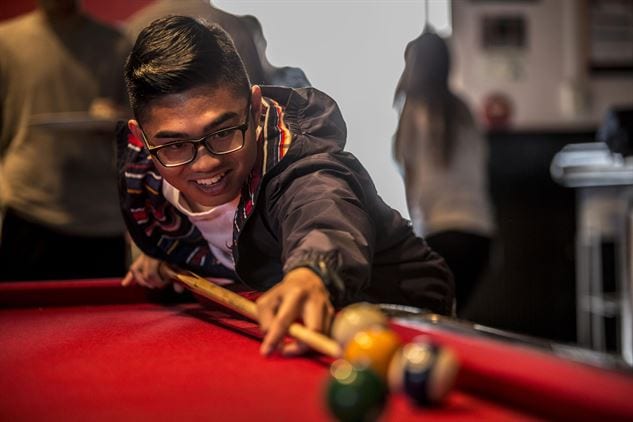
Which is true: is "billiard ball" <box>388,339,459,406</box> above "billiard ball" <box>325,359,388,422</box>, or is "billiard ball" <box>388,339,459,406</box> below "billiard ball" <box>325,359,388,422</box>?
below

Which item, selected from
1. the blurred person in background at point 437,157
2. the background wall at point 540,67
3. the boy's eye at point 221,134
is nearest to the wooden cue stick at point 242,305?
the boy's eye at point 221,134

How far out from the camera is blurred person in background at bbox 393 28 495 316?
394cm

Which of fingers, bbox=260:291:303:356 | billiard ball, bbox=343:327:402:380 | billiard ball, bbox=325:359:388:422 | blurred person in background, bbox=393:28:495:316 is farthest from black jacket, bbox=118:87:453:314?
blurred person in background, bbox=393:28:495:316

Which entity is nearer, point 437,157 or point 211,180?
point 211,180

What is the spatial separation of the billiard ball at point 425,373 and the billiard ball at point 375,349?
41 mm

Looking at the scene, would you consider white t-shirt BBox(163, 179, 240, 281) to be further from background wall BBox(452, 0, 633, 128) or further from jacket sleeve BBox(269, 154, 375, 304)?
background wall BBox(452, 0, 633, 128)

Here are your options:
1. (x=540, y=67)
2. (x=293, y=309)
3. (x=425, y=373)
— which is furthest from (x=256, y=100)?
(x=540, y=67)

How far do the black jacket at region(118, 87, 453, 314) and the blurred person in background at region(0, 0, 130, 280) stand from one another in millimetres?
1726

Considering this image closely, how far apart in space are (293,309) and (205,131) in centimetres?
61

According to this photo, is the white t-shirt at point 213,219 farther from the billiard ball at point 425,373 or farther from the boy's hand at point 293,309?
the billiard ball at point 425,373

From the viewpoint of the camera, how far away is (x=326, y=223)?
166cm

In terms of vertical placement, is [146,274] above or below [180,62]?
below

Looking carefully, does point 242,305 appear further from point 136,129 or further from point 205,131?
point 136,129

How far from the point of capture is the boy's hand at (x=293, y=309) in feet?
4.32
